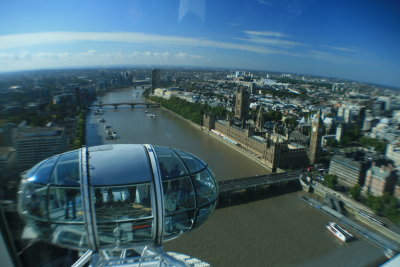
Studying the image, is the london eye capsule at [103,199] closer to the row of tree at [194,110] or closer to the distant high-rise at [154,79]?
the row of tree at [194,110]

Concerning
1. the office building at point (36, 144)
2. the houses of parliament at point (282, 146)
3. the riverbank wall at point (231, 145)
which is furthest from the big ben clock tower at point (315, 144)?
the office building at point (36, 144)

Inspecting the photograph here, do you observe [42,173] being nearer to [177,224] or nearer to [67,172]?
[67,172]

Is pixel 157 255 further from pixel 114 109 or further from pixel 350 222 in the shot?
pixel 114 109

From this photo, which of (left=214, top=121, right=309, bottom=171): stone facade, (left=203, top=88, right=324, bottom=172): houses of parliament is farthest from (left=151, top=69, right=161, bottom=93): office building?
Answer: (left=214, top=121, right=309, bottom=171): stone facade

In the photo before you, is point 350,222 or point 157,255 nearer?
point 157,255

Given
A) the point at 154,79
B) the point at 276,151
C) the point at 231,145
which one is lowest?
the point at 231,145

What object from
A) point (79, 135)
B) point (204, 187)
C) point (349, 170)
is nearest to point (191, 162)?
point (204, 187)

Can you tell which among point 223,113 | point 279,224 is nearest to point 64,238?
point 279,224
